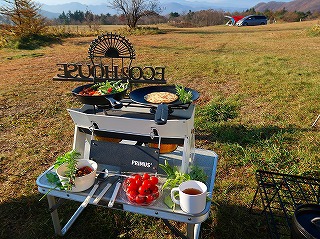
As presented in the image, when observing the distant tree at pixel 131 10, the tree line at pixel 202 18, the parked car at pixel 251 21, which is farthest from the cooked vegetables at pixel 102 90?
the tree line at pixel 202 18

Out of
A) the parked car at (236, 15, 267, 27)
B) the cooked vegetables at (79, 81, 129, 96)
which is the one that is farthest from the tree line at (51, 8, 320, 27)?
the cooked vegetables at (79, 81, 129, 96)

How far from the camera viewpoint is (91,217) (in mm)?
3234

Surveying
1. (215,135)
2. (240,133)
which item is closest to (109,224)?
(215,135)

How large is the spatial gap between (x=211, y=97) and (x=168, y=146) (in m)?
4.54

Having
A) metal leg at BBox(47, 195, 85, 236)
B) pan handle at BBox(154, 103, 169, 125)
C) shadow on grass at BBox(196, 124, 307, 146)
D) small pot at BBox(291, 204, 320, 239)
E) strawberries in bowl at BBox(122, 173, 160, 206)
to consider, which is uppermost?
pan handle at BBox(154, 103, 169, 125)

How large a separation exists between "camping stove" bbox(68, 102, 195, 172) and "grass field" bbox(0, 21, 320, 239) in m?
0.92

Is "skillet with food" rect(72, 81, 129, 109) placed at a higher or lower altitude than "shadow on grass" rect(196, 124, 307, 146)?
higher

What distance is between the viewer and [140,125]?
229 cm

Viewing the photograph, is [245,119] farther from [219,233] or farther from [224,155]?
[219,233]

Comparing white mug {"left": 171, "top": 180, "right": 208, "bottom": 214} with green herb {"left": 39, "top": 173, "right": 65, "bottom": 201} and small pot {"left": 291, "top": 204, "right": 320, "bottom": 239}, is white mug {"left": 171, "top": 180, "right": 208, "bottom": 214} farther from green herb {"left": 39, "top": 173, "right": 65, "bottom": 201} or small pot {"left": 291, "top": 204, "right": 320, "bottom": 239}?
green herb {"left": 39, "top": 173, "right": 65, "bottom": 201}

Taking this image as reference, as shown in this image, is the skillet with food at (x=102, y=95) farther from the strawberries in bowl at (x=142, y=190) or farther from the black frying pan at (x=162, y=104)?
the strawberries in bowl at (x=142, y=190)

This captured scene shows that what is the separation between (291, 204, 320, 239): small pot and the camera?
1.47 m

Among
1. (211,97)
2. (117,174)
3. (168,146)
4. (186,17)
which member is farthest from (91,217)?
(186,17)

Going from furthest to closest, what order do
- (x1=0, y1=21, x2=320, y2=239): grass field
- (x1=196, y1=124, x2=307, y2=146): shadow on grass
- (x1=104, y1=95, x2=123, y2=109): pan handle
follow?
1. (x1=196, y1=124, x2=307, y2=146): shadow on grass
2. (x1=0, y1=21, x2=320, y2=239): grass field
3. (x1=104, y1=95, x2=123, y2=109): pan handle
